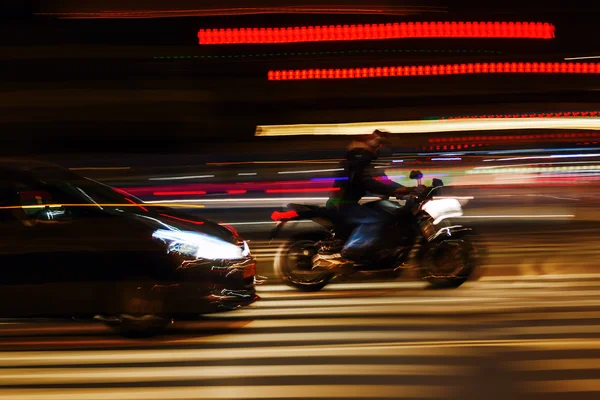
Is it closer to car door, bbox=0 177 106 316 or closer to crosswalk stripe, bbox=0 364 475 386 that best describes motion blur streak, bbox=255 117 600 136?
car door, bbox=0 177 106 316

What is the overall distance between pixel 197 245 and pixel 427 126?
46.0 ft

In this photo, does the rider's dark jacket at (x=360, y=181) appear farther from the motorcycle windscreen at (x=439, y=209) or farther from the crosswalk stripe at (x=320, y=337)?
the crosswalk stripe at (x=320, y=337)

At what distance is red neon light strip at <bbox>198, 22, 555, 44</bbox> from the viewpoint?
20609mm

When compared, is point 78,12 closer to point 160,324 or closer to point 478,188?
point 478,188

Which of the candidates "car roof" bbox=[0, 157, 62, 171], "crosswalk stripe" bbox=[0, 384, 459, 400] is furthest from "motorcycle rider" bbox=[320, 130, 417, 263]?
"crosswalk stripe" bbox=[0, 384, 459, 400]

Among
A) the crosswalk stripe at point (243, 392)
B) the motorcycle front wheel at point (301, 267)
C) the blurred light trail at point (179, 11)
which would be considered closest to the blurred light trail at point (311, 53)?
the blurred light trail at point (179, 11)

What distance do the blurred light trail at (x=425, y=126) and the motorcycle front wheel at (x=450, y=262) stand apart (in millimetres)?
10292

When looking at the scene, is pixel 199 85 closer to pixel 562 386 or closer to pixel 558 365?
pixel 558 365

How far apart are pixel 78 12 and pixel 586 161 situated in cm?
1364

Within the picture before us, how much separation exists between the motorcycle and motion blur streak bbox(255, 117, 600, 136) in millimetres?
10153

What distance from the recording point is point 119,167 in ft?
60.1

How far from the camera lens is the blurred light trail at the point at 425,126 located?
19125mm

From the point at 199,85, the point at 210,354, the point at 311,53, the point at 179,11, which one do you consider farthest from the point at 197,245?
Answer: the point at 179,11

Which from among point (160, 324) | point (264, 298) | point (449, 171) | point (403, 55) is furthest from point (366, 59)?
point (160, 324)
